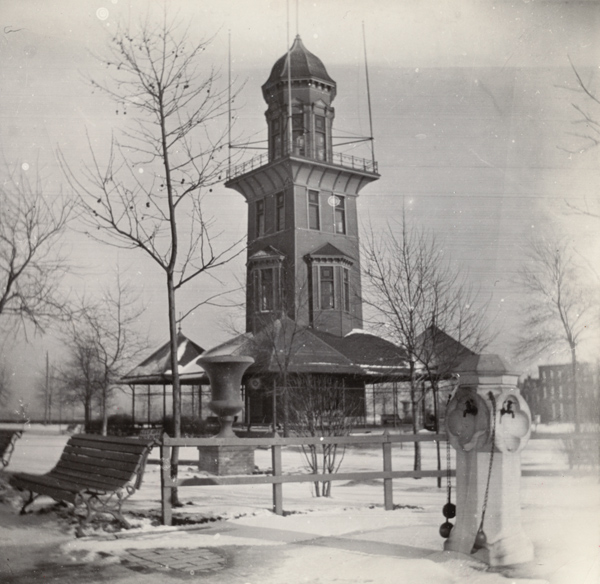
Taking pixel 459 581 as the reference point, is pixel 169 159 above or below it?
Result: above

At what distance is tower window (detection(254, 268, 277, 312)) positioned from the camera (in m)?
7.02

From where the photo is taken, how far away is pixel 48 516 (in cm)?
622

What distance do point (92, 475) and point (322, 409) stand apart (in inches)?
132

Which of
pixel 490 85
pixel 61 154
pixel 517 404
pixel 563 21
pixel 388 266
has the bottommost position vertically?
pixel 517 404

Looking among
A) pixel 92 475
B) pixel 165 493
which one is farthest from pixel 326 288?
pixel 92 475

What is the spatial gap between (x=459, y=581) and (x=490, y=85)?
491 centimetres

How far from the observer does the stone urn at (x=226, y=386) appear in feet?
22.5

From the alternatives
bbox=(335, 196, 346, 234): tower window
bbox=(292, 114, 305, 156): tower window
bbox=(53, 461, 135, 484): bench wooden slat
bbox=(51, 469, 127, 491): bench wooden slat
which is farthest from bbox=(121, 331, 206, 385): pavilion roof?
bbox=(292, 114, 305, 156): tower window

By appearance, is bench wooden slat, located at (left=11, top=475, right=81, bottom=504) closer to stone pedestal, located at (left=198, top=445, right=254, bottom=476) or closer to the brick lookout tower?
stone pedestal, located at (left=198, top=445, right=254, bottom=476)

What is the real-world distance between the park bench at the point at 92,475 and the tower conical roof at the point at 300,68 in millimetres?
3844

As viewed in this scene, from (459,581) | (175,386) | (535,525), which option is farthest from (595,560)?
(175,386)

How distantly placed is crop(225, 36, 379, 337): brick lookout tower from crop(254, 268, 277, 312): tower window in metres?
0.01

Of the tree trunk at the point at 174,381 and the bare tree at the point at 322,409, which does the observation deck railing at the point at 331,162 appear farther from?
the bare tree at the point at 322,409

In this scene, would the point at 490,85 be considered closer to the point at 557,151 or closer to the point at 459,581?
the point at 557,151
